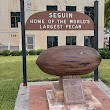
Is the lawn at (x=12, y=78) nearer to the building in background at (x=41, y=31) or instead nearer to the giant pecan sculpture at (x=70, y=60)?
the giant pecan sculpture at (x=70, y=60)

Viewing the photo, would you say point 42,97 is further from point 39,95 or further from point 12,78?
point 12,78

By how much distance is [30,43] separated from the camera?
21.5m

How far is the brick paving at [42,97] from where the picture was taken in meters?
5.28

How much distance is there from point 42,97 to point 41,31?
15507 millimetres

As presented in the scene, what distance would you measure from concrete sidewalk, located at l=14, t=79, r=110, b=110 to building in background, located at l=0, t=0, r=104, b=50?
14.0 metres

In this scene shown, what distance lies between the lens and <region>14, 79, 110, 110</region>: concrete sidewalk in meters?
5.29

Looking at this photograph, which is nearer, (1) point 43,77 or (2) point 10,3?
(1) point 43,77

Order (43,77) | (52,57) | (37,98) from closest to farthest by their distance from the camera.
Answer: (52,57), (37,98), (43,77)

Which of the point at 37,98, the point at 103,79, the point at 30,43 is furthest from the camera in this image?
the point at 30,43

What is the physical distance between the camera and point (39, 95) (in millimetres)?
6102

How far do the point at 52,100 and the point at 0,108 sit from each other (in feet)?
3.82

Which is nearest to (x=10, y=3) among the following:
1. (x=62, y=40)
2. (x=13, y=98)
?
(x=62, y=40)

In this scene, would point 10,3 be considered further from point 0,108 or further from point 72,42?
point 0,108

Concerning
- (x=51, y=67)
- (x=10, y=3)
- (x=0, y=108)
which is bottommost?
(x=0, y=108)
